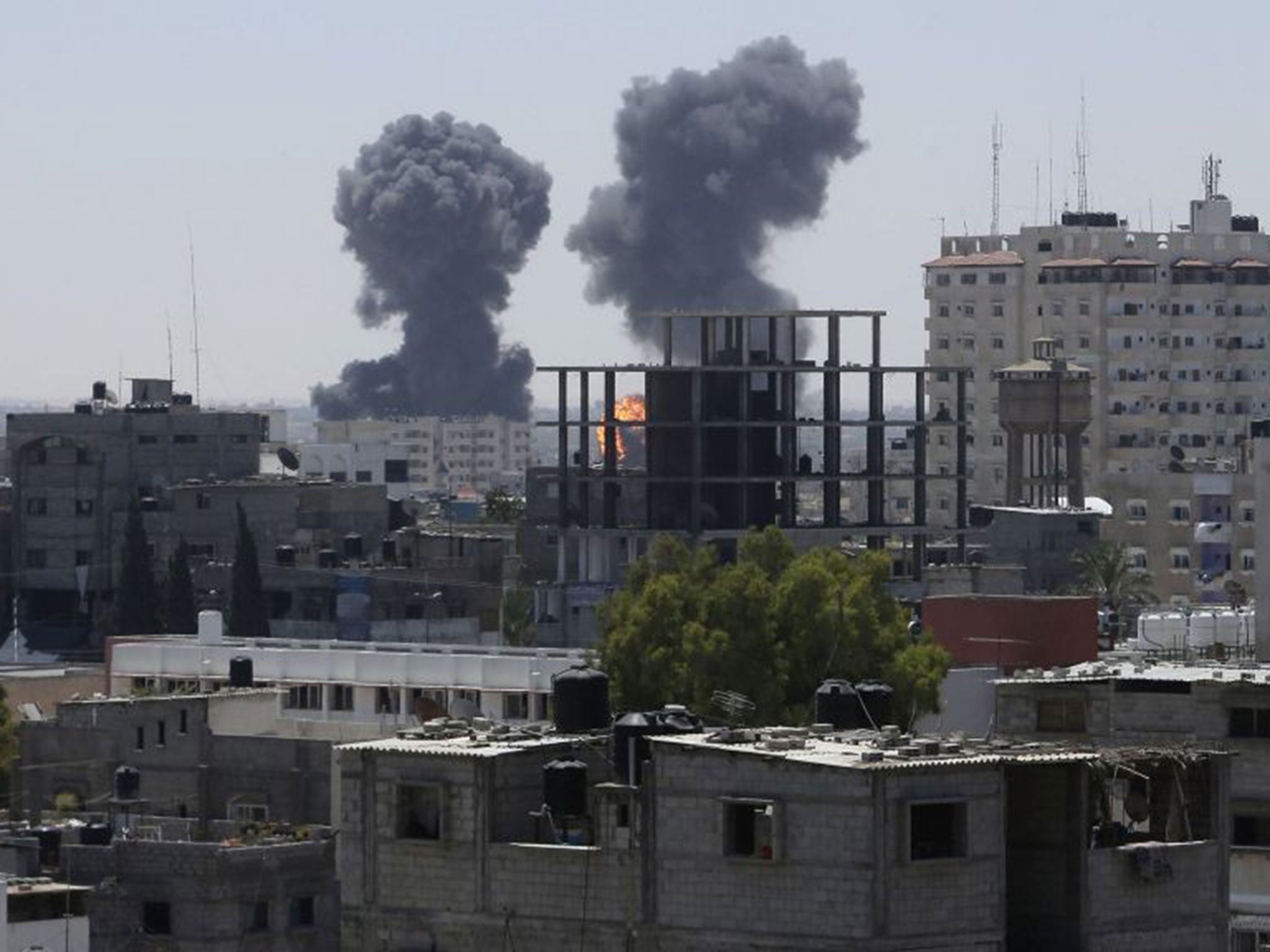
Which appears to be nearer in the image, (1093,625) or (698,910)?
(698,910)

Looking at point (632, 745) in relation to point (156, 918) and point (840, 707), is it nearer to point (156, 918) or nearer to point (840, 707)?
point (840, 707)

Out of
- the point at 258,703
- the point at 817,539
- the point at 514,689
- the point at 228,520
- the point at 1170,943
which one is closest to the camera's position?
the point at 1170,943

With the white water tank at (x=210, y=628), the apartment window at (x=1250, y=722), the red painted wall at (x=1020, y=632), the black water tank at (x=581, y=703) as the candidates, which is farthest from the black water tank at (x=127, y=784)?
the white water tank at (x=210, y=628)

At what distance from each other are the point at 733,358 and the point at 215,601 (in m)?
15.3

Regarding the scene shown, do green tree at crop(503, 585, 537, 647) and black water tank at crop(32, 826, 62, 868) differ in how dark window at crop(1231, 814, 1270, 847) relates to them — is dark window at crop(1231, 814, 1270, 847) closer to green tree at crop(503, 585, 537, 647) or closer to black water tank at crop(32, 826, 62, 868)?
black water tank at crop(32, 826, 62, 868)

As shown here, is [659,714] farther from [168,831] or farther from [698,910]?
[168,831]

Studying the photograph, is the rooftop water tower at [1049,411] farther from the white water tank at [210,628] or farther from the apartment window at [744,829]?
the apartment window at [744,829]

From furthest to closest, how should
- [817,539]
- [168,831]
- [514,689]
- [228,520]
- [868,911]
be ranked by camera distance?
[228,520] < [817,539] < [514,689] < [168,831] < [868,911]

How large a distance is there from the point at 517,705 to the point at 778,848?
4858 cm

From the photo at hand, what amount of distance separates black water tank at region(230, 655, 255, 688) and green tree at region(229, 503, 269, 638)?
4011cm

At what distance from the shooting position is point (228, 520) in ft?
479

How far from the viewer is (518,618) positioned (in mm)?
126125

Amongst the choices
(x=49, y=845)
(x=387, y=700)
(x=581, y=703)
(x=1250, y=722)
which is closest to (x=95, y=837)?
→ (x=49, y=845)

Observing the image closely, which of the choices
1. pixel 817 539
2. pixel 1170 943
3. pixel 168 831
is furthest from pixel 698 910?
pixel 817 539
